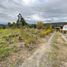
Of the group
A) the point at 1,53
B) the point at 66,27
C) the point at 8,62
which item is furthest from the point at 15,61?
the point at 66,27

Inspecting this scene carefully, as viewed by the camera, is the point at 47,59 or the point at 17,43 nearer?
the point at 47,59

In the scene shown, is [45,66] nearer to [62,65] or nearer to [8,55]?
[62,65]

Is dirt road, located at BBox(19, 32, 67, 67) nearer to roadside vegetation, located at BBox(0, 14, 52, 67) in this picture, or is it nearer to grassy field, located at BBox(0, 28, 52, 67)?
grassy field, located at BBox(0, 28, 52, 67)

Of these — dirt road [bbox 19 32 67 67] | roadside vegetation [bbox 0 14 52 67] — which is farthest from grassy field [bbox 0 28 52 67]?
dirt road [bbox 19 32 67 67]

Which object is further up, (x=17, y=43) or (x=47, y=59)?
(x=17, y=43)

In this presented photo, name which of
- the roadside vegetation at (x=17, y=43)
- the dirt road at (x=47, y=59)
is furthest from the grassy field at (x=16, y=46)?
the dirt road at (x=47, y=59)

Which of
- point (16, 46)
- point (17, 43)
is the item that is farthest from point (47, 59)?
point (17, 43)

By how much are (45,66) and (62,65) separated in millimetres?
1107

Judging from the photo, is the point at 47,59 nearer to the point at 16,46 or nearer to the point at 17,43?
the point at 16,46

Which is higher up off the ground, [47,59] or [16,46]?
[16,46]

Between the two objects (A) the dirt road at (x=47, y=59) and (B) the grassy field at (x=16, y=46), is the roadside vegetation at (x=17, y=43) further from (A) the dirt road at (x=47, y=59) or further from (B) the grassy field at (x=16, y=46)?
(A) the dirt road at (x=47, y=59)

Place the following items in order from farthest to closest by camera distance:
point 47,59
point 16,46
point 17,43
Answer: point 17,43 → point 16,46 → point 47,59

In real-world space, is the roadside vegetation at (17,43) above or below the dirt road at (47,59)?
above

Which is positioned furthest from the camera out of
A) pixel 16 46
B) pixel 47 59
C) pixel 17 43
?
pixel 17 43
